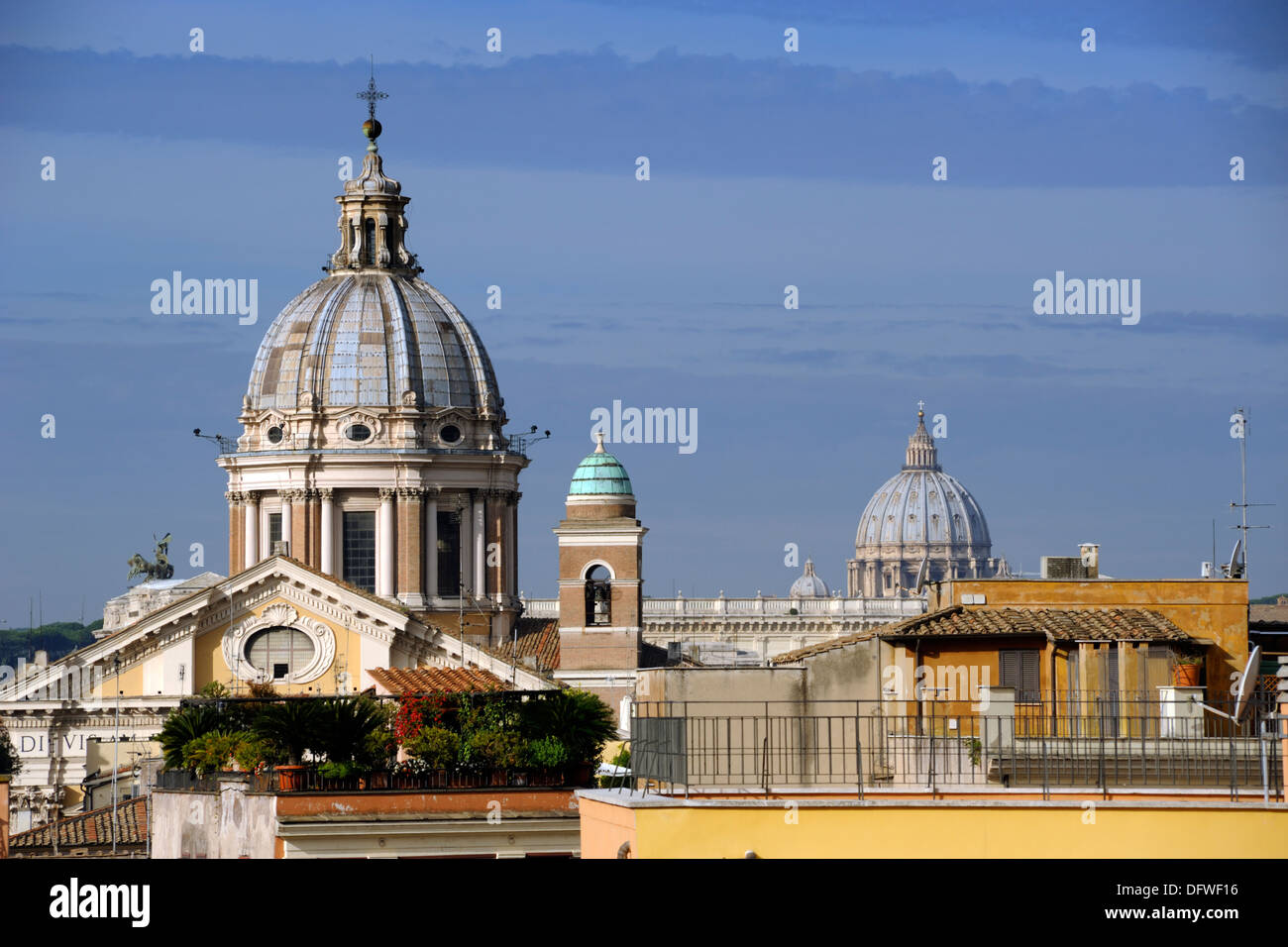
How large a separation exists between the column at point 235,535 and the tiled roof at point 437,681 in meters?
22.4

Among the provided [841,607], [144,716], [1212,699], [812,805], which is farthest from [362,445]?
[841,607]

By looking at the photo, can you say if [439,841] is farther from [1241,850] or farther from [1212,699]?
[1241,850]

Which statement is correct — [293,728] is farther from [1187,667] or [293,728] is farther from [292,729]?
[1187,667]

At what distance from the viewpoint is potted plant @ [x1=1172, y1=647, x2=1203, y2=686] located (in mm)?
36969

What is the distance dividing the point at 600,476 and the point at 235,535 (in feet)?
61.1

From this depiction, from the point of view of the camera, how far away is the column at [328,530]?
93625mm

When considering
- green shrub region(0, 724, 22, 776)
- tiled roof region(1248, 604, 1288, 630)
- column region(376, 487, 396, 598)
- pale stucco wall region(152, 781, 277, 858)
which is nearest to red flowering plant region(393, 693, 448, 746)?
pale stucco wall region(152, 781, 277, 858)

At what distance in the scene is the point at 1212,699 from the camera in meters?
37.4

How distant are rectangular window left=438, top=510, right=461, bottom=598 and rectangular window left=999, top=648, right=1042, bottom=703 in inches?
2234

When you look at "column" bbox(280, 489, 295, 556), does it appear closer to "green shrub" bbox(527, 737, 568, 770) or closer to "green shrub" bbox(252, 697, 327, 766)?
"green shrub" bbox(252, 697, 327, 766)

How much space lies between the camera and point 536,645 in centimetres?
9044

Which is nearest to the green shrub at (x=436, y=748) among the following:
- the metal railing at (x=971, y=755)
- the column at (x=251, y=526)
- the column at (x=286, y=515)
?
the metal railing at (x=971, y=755)

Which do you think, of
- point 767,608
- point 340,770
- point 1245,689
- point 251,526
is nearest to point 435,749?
point 340,770

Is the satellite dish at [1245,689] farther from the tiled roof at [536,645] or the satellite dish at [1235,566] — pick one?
the tiled roof at [536,645]
